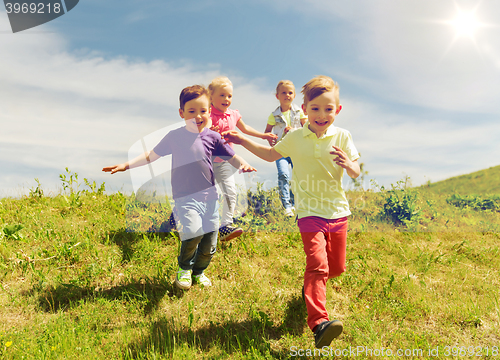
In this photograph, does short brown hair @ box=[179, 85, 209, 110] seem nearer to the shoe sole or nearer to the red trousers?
the red trousers

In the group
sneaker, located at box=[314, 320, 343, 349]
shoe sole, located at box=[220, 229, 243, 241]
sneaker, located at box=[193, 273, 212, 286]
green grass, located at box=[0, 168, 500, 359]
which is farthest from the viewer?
shoe sole, located at box=[220, 229, 243, 241]

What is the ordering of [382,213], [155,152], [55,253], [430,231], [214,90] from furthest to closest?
[382,213]
[430,231]
[214,90]
[55,253]
[155,152]

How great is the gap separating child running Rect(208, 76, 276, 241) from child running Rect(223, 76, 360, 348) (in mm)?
1759

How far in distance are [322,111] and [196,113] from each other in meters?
1.54

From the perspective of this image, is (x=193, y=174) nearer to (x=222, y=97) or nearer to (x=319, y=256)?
(x=319, y=256)

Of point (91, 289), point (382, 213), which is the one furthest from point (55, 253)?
point (382, 213)

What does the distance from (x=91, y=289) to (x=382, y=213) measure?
5.73 m

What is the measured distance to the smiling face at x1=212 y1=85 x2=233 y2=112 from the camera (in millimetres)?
5233

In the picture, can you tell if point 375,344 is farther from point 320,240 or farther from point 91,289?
point 91,289

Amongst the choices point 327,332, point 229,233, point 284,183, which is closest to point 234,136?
point 229,233

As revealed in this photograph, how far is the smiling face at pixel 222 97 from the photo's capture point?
523 cm

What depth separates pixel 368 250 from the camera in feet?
17.7

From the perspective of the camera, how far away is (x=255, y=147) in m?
3.85

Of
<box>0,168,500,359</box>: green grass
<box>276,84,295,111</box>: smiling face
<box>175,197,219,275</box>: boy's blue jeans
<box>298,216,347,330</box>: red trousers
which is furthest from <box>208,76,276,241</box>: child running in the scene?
<box>298,216,347,330</box>: red trousers
